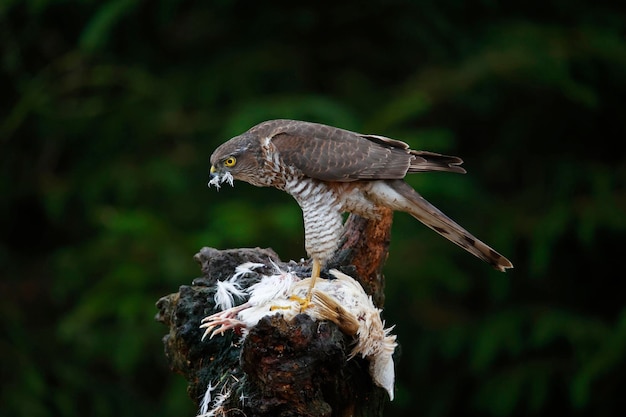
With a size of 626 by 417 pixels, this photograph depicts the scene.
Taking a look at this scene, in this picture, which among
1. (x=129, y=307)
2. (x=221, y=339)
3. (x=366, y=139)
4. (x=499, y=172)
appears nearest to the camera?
(x=221, y=339)

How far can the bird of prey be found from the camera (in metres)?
3.77

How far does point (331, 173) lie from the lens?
12.4 ft

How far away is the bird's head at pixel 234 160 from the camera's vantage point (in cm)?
379

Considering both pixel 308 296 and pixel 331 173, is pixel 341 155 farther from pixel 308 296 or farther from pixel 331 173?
pixel 308 296

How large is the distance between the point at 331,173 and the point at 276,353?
104cm

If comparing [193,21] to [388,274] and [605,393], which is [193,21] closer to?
[388,274]

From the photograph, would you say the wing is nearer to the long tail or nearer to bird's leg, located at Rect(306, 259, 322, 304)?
the long tail

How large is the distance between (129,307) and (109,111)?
1.70m

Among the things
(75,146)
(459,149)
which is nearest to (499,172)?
(459,149)

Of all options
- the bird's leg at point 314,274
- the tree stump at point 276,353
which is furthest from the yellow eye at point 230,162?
the bird's leg at point 314,274

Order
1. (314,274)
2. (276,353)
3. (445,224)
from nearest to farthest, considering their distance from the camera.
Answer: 1. (276,353)
2. (314,274)
3. (445,224)

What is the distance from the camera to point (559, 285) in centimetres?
750

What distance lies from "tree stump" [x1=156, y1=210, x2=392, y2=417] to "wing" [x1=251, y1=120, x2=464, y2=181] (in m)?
0.22

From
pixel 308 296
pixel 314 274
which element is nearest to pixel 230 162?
pixel 314 274
